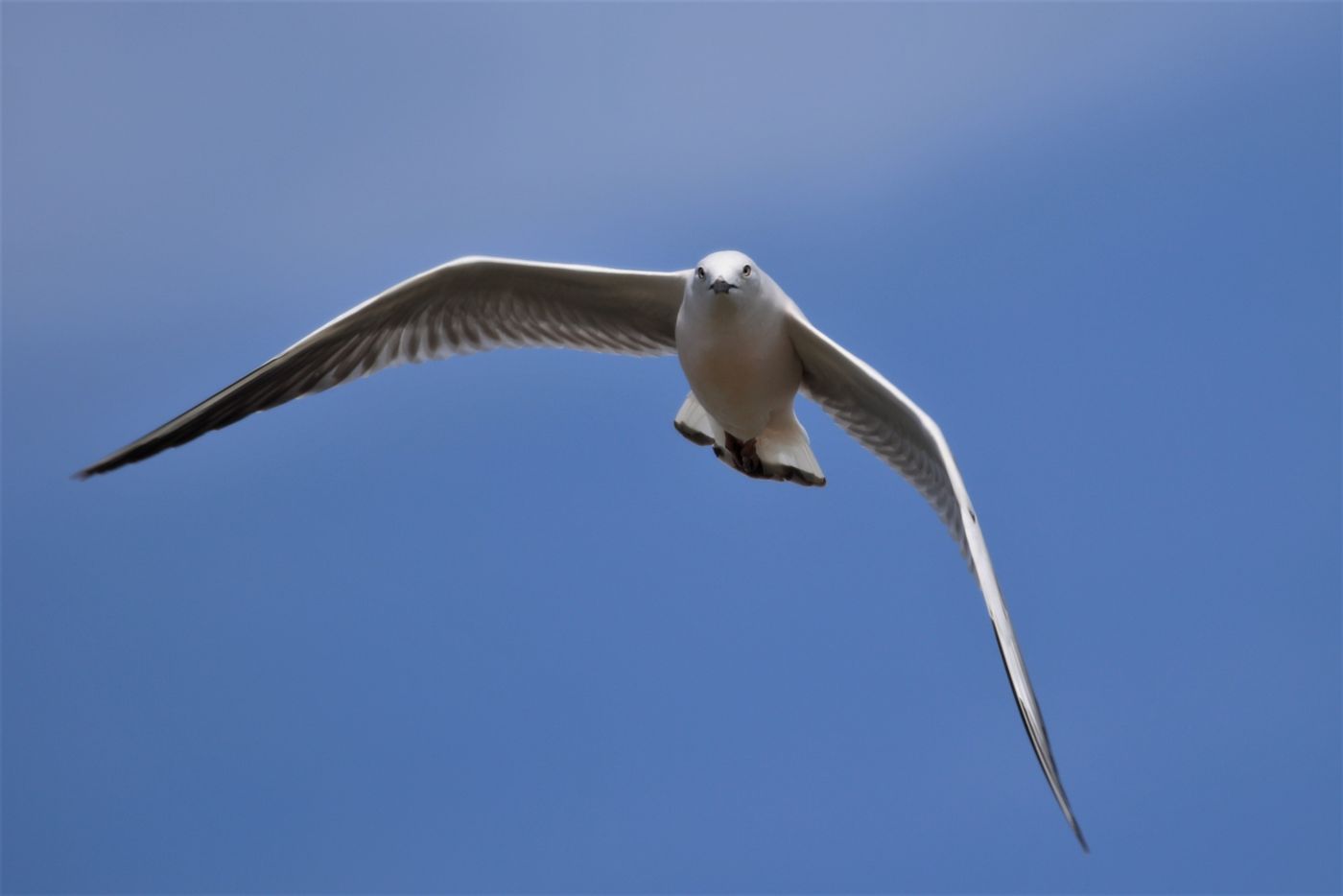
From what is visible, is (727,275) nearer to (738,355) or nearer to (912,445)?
(738,355)

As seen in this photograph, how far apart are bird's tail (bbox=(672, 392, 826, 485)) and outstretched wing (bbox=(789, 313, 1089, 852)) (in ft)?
0.75

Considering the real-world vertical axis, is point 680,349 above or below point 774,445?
above

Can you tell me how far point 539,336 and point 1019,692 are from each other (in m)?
3.58

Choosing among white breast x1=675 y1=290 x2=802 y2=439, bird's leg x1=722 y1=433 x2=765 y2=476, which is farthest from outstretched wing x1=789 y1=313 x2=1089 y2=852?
bird's leg x1=722 y1=433 x2=765 y2=476

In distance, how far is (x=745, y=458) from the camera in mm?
9898

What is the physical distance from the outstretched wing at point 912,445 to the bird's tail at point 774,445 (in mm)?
230

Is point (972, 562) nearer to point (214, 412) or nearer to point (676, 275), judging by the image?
point (676, 275)

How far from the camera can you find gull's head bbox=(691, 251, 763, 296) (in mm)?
8742

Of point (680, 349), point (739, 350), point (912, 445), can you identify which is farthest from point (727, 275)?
point (912, 445)

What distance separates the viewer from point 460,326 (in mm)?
10125

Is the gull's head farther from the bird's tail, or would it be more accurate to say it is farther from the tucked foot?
the tucked foot

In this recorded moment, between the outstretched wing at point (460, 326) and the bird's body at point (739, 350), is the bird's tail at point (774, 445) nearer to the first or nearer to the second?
the bird's body at point (739, 350)

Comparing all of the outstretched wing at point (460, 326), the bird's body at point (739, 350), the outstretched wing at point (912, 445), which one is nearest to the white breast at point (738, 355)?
the bird's body at point (739, 350)

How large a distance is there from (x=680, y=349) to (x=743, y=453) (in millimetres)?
870
